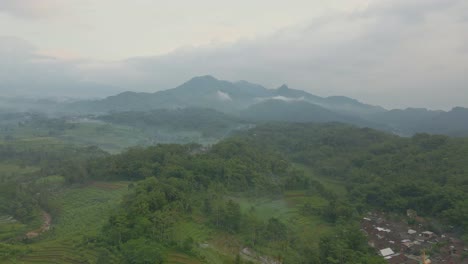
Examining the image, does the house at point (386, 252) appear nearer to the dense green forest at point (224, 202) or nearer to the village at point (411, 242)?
the village at point (411, 242)

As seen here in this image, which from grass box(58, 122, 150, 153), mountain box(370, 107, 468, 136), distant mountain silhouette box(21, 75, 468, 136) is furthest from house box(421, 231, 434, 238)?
distant mountain silhouette box(21, 75, 468, 136)

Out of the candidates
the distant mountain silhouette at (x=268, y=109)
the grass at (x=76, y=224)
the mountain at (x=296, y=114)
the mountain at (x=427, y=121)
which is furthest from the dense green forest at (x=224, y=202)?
the distant mountain silhouette at (x=268, y=109)

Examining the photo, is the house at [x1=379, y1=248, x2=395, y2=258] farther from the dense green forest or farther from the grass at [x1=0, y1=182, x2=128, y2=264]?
the grass at [x1=0, y1=182, x2=128, y2=264]

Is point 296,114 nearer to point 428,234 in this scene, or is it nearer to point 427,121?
point 427,121

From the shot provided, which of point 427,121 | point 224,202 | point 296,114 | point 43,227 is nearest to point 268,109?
point 296,114

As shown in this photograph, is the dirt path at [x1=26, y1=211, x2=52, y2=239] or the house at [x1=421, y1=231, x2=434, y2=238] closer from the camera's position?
the dirt path at [x1=26, y1=211, x2=52, y2=239]
